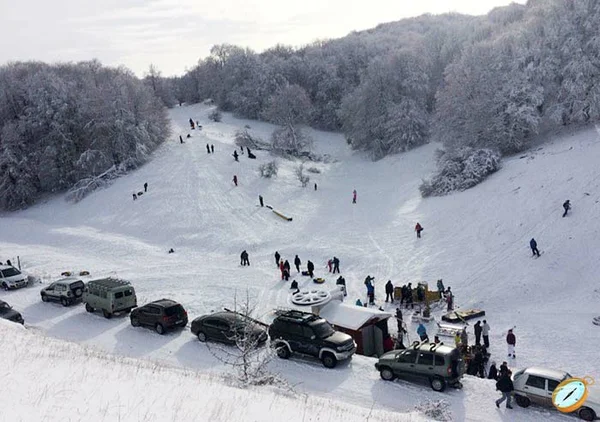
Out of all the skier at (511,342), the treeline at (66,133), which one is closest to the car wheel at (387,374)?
the skier at (511,342)

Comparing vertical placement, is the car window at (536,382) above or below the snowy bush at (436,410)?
above

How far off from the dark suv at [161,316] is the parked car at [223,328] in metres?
1.42

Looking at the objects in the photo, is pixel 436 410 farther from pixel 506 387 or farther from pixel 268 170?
pixel 268 170

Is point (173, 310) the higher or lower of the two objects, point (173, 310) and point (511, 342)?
the higher

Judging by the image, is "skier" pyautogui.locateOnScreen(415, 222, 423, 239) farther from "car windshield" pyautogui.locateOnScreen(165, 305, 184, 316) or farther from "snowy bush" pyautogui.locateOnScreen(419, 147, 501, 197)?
"car windshield" pyautogui.locateOnScreen(165, 305, 184, 316)

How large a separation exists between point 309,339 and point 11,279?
19.7 metres

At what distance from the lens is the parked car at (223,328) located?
1903cm

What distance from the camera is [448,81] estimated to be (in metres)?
49.8

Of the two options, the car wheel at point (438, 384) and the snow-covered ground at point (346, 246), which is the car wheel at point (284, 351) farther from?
the car wheel at point (438, 384)

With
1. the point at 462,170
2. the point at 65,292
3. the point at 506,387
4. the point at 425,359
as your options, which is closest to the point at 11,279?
the point at 65,292

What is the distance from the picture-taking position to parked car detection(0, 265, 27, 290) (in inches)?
1138

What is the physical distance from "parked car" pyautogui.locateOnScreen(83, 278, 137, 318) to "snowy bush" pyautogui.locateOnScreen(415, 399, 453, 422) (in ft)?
47.4

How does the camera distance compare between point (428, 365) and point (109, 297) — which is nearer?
point (428, 365)

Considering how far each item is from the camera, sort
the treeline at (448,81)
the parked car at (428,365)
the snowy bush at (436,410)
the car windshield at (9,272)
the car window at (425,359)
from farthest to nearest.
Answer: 1. the treeline at (448,81)
2. the car windshield at (9,272)
3. the car window at (425,359)
4. the parked car at (428,365)
5. the snowy bush at (436,410)
